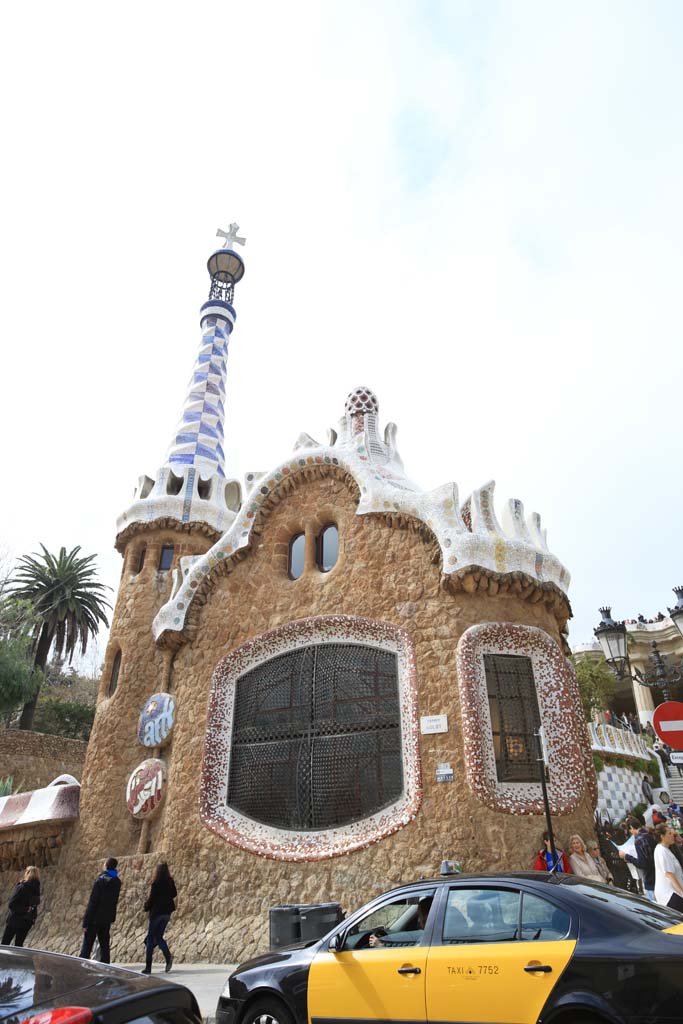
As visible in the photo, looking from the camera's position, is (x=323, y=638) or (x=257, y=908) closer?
(x=257, y=908)

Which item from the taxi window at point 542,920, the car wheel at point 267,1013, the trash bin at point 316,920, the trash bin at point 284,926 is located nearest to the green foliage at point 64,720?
the trash bin at point 284,926

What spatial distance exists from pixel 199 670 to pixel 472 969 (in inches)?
326

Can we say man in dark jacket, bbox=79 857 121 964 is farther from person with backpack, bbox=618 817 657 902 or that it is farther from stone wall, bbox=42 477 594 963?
person with backpack, bbox=618 817 657 902

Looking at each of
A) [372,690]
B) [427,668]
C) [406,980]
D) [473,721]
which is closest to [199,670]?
[372,690]

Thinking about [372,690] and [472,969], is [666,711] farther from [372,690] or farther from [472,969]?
[372,690]

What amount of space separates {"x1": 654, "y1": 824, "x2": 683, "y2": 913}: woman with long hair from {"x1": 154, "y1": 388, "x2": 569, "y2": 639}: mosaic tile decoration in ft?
13.7

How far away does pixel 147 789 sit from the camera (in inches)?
426

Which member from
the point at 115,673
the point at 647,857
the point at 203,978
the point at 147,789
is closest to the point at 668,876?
the point at 647,857

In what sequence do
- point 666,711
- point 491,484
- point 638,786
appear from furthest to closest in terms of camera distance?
1. point 638,786
2. point 491,484
3. point 666,711

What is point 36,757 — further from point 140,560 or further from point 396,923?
point 396,923

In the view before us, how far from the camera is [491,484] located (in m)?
10.3

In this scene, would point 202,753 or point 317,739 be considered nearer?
point 317,739

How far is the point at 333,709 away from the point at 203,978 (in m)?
3.47

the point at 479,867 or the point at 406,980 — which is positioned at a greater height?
the point at 479,867
